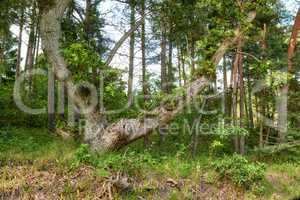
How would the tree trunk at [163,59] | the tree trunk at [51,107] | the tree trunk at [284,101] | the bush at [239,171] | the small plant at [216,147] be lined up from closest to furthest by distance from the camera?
the bush at [239,171] → the small plant at [216,147] → the tree trunk at [51,107] → the tree trunk at [284,101] → the tree trunk at [163,59]

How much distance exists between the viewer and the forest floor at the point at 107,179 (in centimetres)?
603

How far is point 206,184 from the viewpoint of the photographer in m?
7.01

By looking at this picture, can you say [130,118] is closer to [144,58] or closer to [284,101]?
[144,58]

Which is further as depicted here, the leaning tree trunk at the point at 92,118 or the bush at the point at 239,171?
the leaning tree trunk at the point at 92,118

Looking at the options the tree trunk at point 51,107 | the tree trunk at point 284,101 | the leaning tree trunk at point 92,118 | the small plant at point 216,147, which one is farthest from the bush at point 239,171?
the tree trunk at point 51,107

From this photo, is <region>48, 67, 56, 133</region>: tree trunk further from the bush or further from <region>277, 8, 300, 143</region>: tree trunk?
<region>277, 8, 300, 143</region>: tree trunk

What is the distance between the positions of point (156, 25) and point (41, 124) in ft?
18.0

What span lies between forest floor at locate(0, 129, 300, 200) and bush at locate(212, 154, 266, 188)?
12 cm

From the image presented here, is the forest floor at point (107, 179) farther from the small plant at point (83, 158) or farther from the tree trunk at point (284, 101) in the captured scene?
the tree trunk at point (284, 101)

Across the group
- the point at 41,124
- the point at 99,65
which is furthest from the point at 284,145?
the point at 41,124

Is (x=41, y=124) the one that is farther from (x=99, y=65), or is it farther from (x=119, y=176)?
(x=119, y=176)

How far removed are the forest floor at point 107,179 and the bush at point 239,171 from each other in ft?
0.39

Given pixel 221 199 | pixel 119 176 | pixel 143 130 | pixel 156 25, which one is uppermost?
pixel 156 25

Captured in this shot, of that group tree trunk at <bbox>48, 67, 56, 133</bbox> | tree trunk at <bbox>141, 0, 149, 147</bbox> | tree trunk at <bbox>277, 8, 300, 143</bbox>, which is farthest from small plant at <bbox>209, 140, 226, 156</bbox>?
tree trunk at <bbox>48, 67, 56, 133</bbox>
